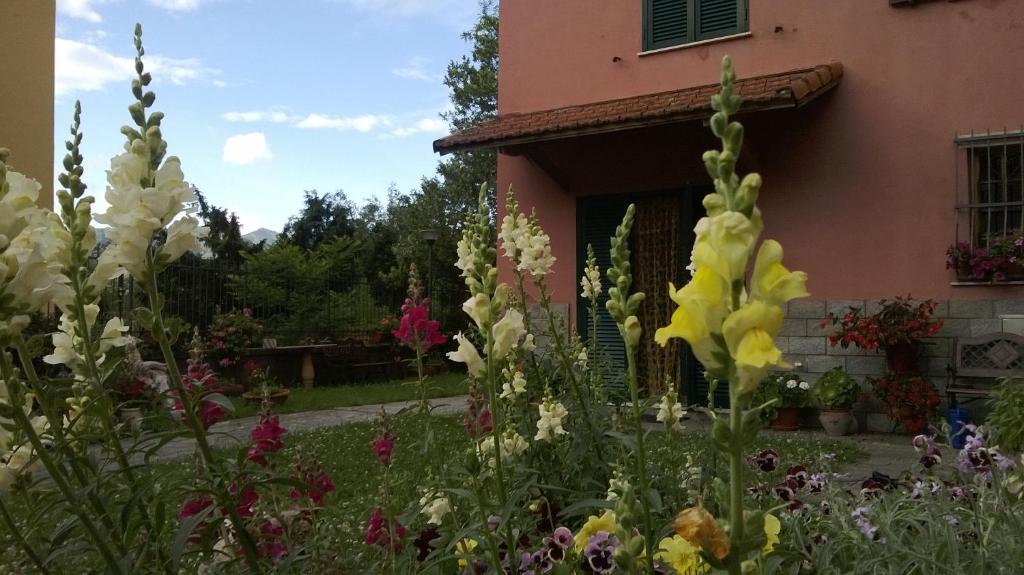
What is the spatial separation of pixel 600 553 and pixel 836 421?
19.3 feet

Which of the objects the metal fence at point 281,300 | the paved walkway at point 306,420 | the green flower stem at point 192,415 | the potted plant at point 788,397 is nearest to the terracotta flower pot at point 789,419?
the potted plant at point 788,397

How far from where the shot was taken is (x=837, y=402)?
6543mm

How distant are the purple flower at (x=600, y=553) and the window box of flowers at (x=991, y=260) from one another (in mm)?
6031

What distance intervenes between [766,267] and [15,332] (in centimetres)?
123

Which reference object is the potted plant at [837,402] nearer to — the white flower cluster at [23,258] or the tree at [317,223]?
the white flower cluster at [23,258]

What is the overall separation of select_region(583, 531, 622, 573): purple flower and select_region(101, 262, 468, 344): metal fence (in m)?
9.62

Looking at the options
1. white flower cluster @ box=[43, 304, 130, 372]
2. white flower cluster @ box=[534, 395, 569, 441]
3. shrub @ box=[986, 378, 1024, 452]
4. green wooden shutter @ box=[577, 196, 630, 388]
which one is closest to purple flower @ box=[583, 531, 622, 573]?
white flower cluster @ box=[534, 395, 569, 441]

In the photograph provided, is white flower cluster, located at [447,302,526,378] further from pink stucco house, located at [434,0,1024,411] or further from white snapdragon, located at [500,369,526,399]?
pink stucco house, located at [434,0,1024,411]

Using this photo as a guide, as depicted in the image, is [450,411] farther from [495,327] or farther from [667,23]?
[495,327]

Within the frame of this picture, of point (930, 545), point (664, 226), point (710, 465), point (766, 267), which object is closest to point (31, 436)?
point (766, 267)

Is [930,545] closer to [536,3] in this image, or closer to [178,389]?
[178,389]

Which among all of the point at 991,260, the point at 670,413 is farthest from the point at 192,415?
the point at 991,260

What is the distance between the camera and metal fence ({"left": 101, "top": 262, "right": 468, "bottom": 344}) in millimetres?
11359

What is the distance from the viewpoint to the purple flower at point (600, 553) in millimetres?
1312
